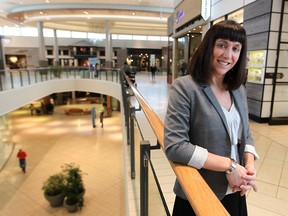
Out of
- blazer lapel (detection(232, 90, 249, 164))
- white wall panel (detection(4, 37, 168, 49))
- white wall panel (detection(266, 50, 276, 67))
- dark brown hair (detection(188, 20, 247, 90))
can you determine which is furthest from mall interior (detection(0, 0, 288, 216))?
blazer lapel (detection(232, 90, 249, 164))

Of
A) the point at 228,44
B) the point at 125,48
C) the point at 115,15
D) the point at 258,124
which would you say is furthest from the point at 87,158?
the point at 125,48

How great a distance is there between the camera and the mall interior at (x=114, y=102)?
2.86 meters

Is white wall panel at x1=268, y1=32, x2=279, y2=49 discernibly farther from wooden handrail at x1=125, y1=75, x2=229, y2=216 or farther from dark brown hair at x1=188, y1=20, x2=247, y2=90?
wooden handrail at x1=125, y1=75, x2=229, y2=216

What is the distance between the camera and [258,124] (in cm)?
509

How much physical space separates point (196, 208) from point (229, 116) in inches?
20.8

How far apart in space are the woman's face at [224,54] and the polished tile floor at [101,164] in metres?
0.75

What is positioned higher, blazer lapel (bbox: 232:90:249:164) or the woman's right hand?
blazer lapel (bbox: 232:90:249:164)

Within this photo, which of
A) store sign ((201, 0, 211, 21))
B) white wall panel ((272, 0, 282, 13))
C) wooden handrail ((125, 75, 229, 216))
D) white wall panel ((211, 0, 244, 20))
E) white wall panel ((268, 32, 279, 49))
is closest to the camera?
wooden handrail ((125, 75, 229, 216))

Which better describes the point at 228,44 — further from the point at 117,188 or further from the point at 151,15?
the point at 151,15

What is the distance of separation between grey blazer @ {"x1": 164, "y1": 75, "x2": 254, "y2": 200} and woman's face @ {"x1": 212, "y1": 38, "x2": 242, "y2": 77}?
0.38 ft

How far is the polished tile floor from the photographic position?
252cm

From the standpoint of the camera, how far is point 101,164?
1098cm

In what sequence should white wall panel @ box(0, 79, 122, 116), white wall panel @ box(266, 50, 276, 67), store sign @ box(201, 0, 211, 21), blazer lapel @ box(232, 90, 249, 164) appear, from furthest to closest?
white wall panel @ box(0, 79, 122, 116), store sign @ box(201, 0, 211, 21), white wall panel @ box(266, 50, 276, 67), blazer lapel @ box(232, 90, 249, 164)

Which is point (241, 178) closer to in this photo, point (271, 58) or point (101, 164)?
point (271, 58)
